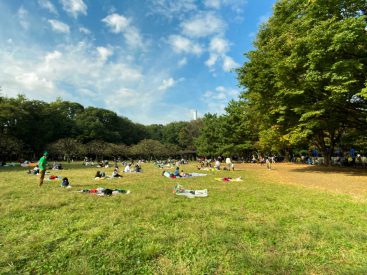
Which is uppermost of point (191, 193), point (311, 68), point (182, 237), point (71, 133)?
point (311, 68)

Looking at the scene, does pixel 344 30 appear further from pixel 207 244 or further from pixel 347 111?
pixel 207 244

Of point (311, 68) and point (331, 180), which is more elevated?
point (311, 68)

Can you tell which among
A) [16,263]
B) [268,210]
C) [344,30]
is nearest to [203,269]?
[16,263]

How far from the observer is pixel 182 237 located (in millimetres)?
5027

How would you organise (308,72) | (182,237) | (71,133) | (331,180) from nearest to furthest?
(182,237)
(331,180)
(308,72)
(71,133)

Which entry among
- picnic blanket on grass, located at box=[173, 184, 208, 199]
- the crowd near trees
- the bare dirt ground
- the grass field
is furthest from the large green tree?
picnic blanket on grass, located at box=[173, 184, 208, 199]

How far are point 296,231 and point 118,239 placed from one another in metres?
4.12

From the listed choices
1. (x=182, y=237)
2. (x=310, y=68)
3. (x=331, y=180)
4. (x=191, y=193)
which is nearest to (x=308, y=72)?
(x=310, y=68)

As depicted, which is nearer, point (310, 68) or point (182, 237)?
point (182, 237)

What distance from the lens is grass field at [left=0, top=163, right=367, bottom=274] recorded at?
12.6 ft

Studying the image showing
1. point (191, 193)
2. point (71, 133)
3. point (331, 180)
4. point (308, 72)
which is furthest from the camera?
point (71, 133)

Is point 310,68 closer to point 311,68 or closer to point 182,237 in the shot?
point 311,68

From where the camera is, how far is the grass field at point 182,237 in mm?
3826

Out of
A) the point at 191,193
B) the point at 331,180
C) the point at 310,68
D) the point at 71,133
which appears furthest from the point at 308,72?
the point at 71,133
